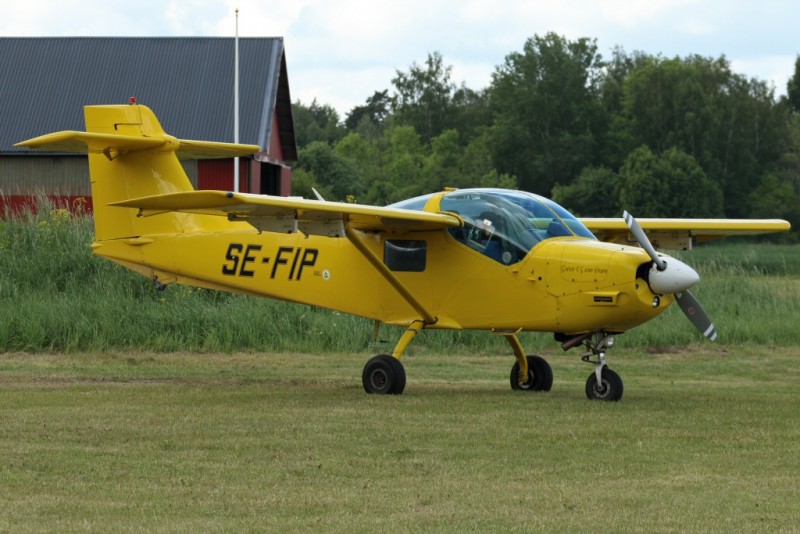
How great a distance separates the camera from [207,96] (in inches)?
1319

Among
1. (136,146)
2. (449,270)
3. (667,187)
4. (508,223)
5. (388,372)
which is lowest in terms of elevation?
(388,372)

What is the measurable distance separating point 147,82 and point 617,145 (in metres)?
51.0

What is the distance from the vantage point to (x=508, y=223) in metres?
13.2

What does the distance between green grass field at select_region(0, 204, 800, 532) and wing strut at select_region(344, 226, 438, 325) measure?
3.08 ft

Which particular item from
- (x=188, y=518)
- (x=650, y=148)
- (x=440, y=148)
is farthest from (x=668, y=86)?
(x=188, y=518)

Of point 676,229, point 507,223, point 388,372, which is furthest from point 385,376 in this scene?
point 676,229

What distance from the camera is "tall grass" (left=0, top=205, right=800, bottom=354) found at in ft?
63.7

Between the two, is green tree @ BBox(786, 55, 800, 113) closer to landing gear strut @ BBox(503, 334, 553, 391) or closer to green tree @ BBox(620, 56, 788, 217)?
green tree @ BBox(620, 56, 788, 217)

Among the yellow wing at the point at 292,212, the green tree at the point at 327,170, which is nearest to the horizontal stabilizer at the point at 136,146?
Answer: the yellow wing at the point at 292,212

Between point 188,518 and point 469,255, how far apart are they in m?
6.64

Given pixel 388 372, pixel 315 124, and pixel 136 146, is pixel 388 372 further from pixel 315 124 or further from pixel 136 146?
pixel 315 124

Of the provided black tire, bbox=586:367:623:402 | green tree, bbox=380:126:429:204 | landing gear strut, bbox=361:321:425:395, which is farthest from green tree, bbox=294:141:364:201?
black tire, bbox=586:367:623:402

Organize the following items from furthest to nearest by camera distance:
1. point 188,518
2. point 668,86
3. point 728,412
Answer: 1. point 668,86
2. point 728,412
3. point 188,518

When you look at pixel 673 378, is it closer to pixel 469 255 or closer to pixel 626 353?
pixel 626 353
